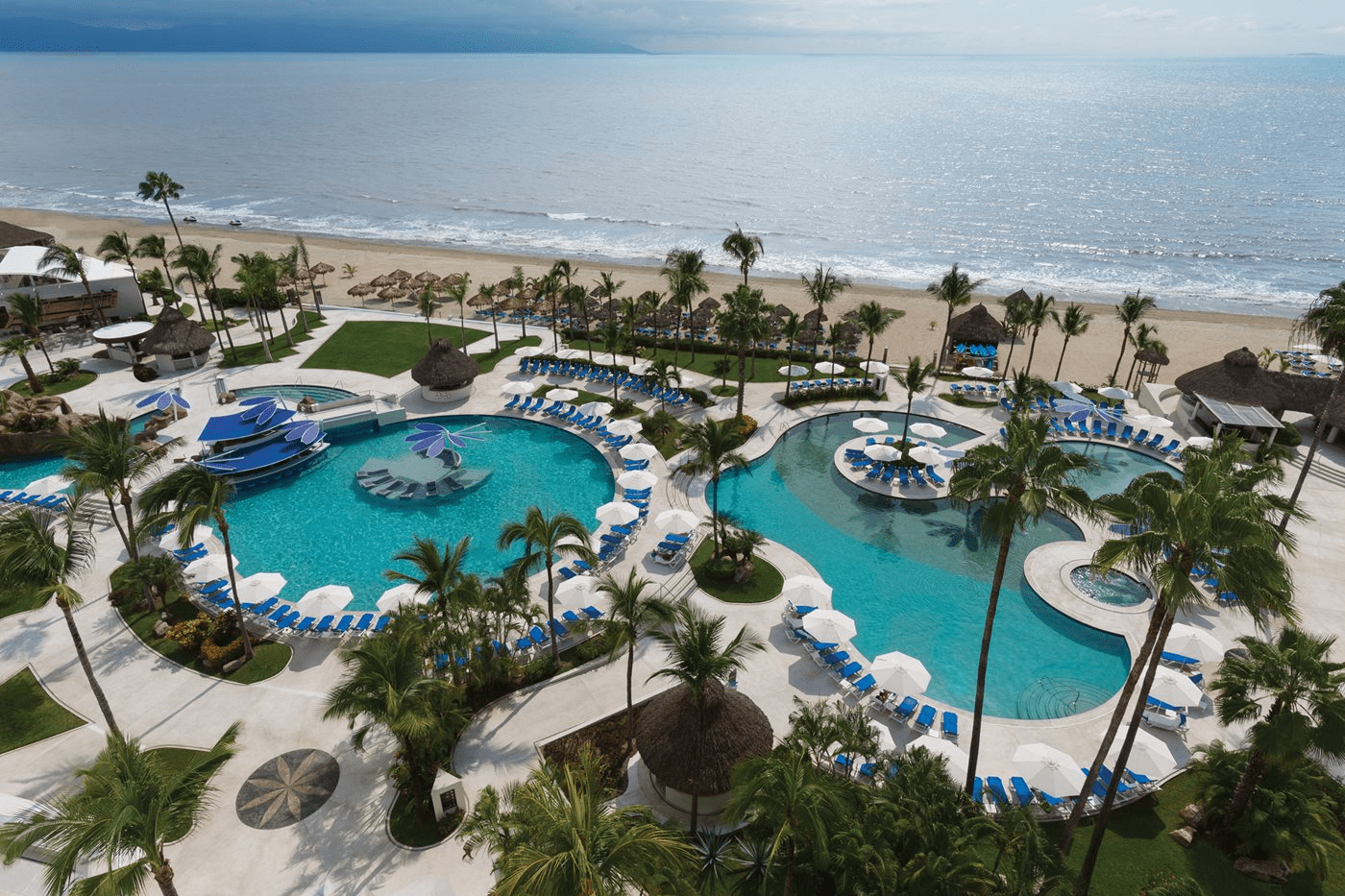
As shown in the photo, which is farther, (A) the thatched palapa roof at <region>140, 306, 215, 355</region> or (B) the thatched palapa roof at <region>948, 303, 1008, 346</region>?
(B) the thatched palapa roof at <region>948, 303, 1008, 346</region>

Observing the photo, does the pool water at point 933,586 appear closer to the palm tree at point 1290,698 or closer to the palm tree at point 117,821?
the palm tree at point 1290,698

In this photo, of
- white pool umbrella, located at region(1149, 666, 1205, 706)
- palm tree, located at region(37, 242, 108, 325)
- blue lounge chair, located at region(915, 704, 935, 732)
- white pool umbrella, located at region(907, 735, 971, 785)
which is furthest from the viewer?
palm tree, located at region(37, 242, 108, 325)

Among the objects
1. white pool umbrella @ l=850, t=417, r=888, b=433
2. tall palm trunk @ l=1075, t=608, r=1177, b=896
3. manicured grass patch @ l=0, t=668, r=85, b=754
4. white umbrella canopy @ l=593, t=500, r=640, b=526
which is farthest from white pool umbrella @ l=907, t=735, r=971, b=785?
manicured grass patch @ l=0, t=668, r=85, b=754

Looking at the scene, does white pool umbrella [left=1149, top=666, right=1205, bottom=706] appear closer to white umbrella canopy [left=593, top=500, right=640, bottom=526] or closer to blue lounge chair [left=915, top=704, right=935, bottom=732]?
blue lounge chair [left=915, top=704, right=935, bottom=732]

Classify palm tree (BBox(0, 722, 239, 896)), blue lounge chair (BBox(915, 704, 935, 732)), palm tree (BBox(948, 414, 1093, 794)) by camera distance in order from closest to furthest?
palm tree (BBox(0, 722, 239, 896)) < palm tree (BBox(948, 414, 1093, 794)) < blue lounge chair (BBox(915, 704, 935, 732))

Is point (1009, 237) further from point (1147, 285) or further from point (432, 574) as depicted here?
point (432, 574)

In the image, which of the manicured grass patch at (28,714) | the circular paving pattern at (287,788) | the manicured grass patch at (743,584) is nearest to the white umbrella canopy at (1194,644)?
the manicured grass patch at (743,584)

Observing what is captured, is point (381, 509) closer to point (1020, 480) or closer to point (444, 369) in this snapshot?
point (444, 369)

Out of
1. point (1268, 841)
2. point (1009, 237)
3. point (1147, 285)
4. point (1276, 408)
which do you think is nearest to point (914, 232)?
point (1009, 237)

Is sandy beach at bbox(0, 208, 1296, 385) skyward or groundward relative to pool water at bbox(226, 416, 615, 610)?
skyward
